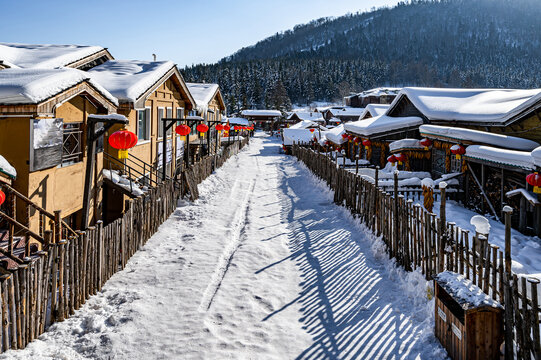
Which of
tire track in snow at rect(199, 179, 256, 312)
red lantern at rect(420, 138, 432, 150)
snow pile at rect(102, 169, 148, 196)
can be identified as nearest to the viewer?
tire track in snow at rect(199, 179, 256, 312)

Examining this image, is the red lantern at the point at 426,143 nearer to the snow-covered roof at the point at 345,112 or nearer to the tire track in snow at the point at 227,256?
the tire track in snow at the point at 227,256

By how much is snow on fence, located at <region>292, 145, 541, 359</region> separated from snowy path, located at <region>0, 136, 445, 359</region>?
0.50 metres

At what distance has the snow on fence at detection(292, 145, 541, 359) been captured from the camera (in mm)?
4461

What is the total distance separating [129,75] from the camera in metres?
15.4

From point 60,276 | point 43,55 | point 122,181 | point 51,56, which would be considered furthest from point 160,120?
point 60,276

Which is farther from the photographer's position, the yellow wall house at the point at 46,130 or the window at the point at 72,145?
the window at the point at 72,145

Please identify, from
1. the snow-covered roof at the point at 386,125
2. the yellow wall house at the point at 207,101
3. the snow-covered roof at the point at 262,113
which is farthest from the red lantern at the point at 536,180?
the snow-covered roof at the point at 262,113

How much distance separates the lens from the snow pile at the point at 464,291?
487cm

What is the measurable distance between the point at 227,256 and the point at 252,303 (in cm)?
264

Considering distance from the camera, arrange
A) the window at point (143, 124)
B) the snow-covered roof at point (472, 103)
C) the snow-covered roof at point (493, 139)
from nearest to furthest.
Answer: the snow-covered roof at point (493, 139), the snow-covered roof at point (472, 103), the window at point (143, 124)

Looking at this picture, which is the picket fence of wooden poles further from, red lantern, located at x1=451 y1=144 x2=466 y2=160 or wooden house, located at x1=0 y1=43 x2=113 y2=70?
red lantern, located at x1=451 y1=144 x2=466 y2=160

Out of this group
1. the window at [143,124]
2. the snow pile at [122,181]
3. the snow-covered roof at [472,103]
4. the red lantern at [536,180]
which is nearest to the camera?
the red lantern at [536,180]

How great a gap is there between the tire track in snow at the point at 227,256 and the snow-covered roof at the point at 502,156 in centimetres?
883

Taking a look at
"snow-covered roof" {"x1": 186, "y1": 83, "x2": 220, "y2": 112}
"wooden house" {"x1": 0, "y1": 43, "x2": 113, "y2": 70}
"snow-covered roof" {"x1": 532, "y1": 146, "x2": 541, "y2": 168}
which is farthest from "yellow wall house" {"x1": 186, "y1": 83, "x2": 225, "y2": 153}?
"snow-covered roof" {"x1": 532, "y1": 146, "x2": 541, "y2": 168}
